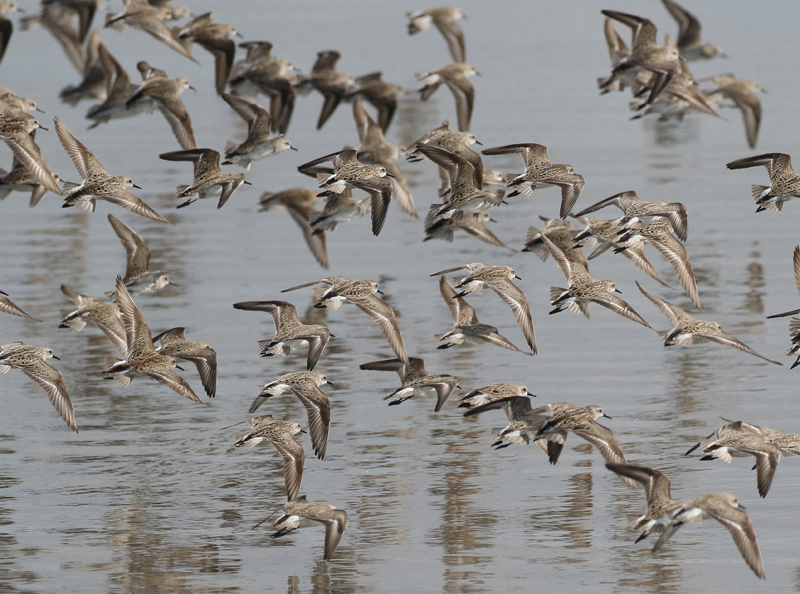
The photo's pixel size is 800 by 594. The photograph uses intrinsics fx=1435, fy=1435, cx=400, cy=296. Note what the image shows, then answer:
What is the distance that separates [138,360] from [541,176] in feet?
12.9

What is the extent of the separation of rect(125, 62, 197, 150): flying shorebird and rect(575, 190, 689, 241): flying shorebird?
5084 millimetres

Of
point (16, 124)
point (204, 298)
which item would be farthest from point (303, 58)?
point (16, 124)

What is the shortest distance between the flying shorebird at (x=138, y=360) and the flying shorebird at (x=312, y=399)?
2.07 feet

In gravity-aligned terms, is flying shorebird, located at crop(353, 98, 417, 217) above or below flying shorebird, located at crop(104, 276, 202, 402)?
above

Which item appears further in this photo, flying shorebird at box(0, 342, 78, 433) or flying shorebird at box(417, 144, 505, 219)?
flying shorebird at box(417, 144, 505, 219)

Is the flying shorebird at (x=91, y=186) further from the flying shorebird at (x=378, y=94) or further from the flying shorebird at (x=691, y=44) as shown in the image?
the flying shorebird at (x=691, y=44)

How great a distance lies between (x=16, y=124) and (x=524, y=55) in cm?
2641

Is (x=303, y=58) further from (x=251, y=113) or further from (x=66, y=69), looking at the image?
(x=251, y=113)

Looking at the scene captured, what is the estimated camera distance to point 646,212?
12.0 metres

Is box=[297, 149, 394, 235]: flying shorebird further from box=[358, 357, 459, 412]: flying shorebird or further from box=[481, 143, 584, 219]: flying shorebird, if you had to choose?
box=[358, 357, 459, 412]: flying shorebird

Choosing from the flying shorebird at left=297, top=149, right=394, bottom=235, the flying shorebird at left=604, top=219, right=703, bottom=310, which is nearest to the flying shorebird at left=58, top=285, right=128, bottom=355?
the flying shorebird at left=297, top=149, right=394, bottom=235

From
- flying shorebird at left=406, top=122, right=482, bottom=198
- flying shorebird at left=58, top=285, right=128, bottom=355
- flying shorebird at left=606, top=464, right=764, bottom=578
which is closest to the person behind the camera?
flying shorebird at left=606, top=464, right=764, bottom=578

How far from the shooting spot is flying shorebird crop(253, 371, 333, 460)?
1076cm

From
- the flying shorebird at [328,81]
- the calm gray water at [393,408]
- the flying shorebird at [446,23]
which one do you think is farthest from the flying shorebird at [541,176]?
the flying shorebird at [446,23]
